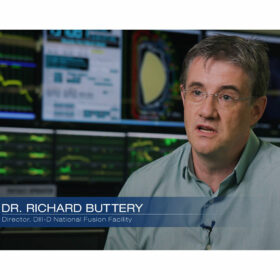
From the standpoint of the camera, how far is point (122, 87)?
150 centimetres

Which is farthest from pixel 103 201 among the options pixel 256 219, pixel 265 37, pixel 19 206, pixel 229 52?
pixel 265 37

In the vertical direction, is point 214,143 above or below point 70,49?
below

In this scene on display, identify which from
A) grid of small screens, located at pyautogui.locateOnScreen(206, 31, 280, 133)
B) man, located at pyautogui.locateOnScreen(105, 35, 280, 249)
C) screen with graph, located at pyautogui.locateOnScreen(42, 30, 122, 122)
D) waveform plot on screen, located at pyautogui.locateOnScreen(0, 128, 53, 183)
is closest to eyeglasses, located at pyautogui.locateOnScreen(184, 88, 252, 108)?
man, located at pyautogui.locateOnScreen(105, 35, 280, 249)

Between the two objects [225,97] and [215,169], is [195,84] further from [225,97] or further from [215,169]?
[215,169]

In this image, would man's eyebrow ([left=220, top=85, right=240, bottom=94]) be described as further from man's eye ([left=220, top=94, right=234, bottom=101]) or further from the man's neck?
the man's neck

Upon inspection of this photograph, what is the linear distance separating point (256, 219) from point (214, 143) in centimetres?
29

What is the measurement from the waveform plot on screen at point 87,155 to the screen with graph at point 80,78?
7 cm

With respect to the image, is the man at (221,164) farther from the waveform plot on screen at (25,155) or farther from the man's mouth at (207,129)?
the waveform plot on screen at (25,155)

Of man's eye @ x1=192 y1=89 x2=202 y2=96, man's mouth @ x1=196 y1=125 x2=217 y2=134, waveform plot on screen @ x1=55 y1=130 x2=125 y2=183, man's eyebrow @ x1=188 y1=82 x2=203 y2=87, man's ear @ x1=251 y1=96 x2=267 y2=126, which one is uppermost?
man's eyebrow @ x1=188 y1=82 x2=203 y2=87

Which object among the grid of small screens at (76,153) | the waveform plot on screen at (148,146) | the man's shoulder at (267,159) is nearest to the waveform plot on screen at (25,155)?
the grid of small screens at (76,153)

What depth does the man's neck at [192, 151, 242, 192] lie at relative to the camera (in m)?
1.43

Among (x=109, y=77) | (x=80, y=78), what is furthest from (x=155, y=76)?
(x=80, y=78)

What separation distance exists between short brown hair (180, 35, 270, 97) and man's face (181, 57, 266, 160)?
21mm

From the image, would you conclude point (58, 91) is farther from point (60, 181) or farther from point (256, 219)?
point (256, 219)
